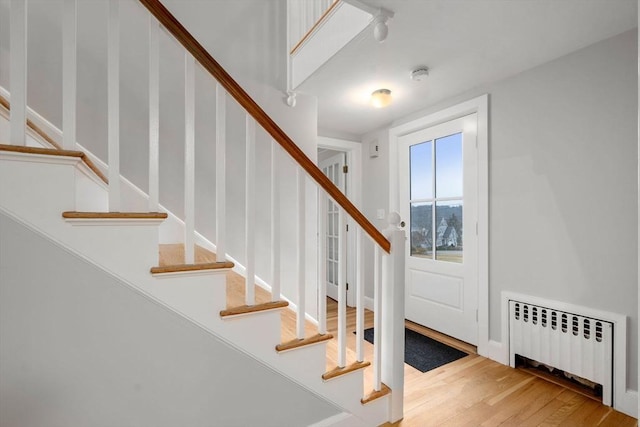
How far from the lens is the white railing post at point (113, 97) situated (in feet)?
3.32

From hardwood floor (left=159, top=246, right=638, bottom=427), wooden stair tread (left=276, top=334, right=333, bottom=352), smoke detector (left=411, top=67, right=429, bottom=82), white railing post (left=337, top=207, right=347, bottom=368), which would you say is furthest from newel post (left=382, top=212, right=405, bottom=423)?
smoke detector (left=411, top=67, right=429, bottom=82)

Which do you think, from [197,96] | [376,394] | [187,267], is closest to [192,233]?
[187,267]

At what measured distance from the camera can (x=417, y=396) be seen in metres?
1.84

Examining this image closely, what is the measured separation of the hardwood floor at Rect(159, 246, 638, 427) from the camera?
5.26 ft

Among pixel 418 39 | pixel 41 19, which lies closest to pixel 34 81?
pixel 41 19

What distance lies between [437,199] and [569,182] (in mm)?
1009

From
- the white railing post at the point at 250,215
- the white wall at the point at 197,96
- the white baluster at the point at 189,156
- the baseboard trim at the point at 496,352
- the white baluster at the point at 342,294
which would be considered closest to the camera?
the white baluster at the point at 189,156

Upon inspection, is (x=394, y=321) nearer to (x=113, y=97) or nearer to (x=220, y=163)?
(x=220, y=163)

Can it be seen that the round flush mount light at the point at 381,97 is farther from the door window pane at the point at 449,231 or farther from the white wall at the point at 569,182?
the door window pane at the point at 449,231

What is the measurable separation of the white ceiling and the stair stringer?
1.55m

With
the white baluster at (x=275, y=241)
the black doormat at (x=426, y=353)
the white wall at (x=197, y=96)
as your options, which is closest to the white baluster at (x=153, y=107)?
the white baluster at (x=275, y=241)

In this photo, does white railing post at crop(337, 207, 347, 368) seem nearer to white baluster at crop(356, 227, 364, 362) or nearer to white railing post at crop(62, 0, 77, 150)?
white baluster at crop(356, 227, 364, 362)

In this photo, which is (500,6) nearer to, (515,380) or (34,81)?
(515,380)

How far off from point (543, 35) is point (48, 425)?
9.66 feet
